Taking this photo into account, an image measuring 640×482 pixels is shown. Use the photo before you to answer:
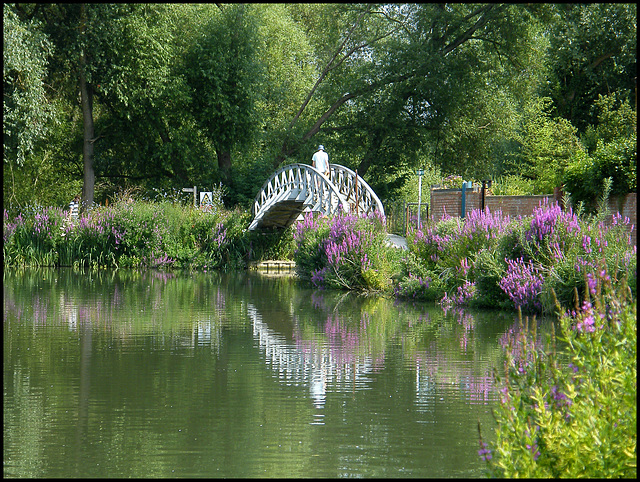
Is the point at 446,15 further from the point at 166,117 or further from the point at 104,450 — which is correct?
the point at 104,450

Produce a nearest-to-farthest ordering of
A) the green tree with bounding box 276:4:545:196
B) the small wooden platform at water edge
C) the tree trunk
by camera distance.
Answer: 1. the small wooden platform at water edge
2. the tree trunk
3. the green tree with bounding box 276:4:545:196

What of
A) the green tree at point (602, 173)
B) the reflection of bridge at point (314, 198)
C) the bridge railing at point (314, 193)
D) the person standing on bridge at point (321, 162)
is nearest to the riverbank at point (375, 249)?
the reflection of bridge at point (314, 198)

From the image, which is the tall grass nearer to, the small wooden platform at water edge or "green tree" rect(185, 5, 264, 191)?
the small wooden platform at water edge

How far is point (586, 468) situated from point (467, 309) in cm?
1018

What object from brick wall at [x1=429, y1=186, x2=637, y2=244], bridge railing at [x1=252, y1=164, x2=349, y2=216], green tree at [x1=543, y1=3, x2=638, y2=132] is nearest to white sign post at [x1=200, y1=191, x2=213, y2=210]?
bridge railing at [x1=252, y1=164, x2=349, y2=216]

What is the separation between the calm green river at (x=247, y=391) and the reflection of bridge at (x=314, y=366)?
2 centimetres

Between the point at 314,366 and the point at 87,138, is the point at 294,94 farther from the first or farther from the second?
the point at 314,366

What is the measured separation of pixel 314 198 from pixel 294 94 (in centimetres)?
1727

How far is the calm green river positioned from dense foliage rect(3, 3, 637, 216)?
17039mm

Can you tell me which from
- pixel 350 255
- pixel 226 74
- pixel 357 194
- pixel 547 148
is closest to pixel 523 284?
pixel 350 255

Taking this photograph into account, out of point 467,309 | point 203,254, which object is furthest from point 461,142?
point 467,309

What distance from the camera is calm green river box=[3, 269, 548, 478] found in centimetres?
545

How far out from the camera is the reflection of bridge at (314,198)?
25.2 meters

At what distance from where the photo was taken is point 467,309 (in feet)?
46.2
